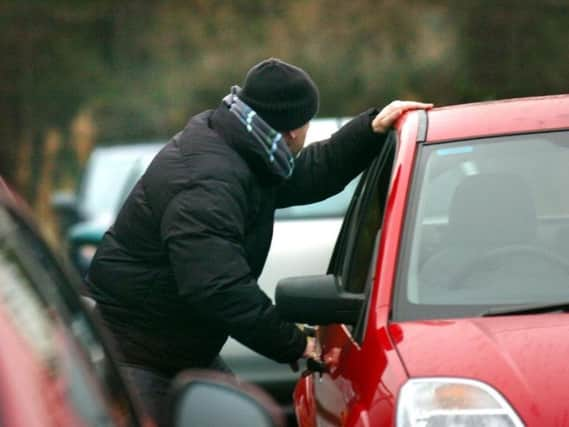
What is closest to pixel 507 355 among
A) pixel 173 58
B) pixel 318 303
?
pixel 318 303

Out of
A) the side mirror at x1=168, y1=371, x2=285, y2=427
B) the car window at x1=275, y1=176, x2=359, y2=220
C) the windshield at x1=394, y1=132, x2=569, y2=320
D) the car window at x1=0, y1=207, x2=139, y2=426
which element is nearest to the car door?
the windshield at x1=394, y1=132, x2=569, y2=320

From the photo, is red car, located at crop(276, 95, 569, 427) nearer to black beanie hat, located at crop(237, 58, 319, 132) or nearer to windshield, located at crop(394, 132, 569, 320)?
windshield, located at crop(394, 132, 569, 320)

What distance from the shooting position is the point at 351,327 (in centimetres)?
536

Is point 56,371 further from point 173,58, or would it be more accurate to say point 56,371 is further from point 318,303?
point 173,58

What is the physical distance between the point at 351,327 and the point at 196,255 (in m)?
0.53

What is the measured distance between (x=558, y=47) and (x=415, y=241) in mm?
17769

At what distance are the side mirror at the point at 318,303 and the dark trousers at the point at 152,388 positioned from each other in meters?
0.71

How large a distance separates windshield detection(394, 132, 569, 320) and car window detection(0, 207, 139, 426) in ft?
5.25

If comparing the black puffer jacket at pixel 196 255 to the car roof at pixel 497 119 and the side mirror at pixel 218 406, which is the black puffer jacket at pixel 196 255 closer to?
the car roof at pixel 497 119

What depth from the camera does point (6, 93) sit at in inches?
1118

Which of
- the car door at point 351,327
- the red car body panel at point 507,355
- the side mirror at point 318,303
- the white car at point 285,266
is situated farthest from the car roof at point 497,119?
the white car at point 285,266

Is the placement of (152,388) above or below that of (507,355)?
below

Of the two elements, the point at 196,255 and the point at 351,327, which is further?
the point at 196,255

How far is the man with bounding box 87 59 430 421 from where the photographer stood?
18.2 feet
